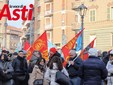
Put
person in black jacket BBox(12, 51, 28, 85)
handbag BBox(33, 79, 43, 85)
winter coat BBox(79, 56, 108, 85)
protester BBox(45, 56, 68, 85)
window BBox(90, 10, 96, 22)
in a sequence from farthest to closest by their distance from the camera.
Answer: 1. window BBox(90, 10, 96, 22)
2. person in black jacket BBox(12, 51, 28, 85)
3. handbag BBox(33, 79, 43, 85)
4. protester BBox(45, 56, 68, 85)
5. winter coat BBox(79, 56, 108, 85)

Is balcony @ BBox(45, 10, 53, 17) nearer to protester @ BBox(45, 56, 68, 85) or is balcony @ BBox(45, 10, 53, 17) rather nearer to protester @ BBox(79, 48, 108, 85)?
protester @ BBox(45, 56, 68, 85)

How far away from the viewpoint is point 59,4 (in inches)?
2327

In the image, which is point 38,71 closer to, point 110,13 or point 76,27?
point 110,13

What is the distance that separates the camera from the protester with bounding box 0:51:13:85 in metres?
12.3

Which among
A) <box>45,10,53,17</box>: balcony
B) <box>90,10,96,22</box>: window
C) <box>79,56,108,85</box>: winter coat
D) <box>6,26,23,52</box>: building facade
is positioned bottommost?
<box>6,26,23,52</box>: building facade

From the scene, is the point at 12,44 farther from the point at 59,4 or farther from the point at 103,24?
the point at 103,24

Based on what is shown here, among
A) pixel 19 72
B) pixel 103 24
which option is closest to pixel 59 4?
pixel 103 24

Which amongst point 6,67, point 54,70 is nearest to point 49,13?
point 6,67

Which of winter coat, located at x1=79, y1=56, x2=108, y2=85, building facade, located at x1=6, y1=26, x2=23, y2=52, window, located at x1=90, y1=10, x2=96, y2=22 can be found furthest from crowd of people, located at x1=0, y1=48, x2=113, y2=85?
building facade, located at x1=6, y1=26, x2=23, y2=52

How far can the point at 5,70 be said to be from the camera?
12430 mm

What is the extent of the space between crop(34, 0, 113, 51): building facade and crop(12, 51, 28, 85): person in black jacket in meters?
19.4

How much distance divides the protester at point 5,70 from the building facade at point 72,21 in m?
20.0

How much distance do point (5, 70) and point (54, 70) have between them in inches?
108

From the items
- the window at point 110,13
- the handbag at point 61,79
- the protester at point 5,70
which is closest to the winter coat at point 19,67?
the protester at point 5,70
